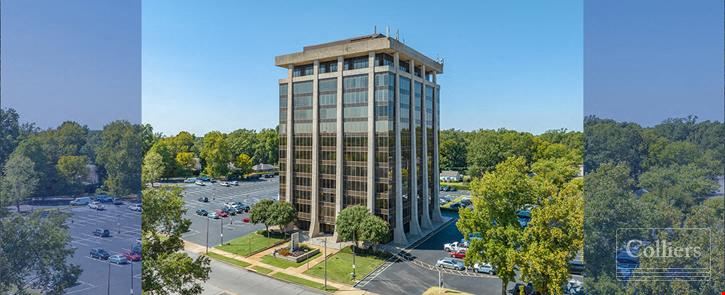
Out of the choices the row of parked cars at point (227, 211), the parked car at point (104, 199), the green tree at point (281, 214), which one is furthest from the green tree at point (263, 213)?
the parked car at point (104, 199)

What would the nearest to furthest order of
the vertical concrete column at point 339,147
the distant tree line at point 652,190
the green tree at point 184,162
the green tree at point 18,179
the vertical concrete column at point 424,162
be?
the green tree at point 18,179 < the distant tree line at point 652,190 < the vertical concrete column at point 339,147 < the vertical concrete column at point 424,162 < the green tree at point 184,162

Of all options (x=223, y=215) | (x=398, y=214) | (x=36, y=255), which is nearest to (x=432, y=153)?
(x=398, y=214)

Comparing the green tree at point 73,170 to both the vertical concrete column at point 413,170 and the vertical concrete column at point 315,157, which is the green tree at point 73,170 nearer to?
the vertical concrete column at point 315,157

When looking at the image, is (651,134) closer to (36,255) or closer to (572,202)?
(572,202)

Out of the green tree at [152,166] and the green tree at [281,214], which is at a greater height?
the green tree at [152,166]

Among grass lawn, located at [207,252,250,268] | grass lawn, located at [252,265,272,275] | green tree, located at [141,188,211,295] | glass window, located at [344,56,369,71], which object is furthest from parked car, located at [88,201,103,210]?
glass window, located at [344,56,369,71]

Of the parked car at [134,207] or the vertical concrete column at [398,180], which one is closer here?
A: the parked car at [134,207]
